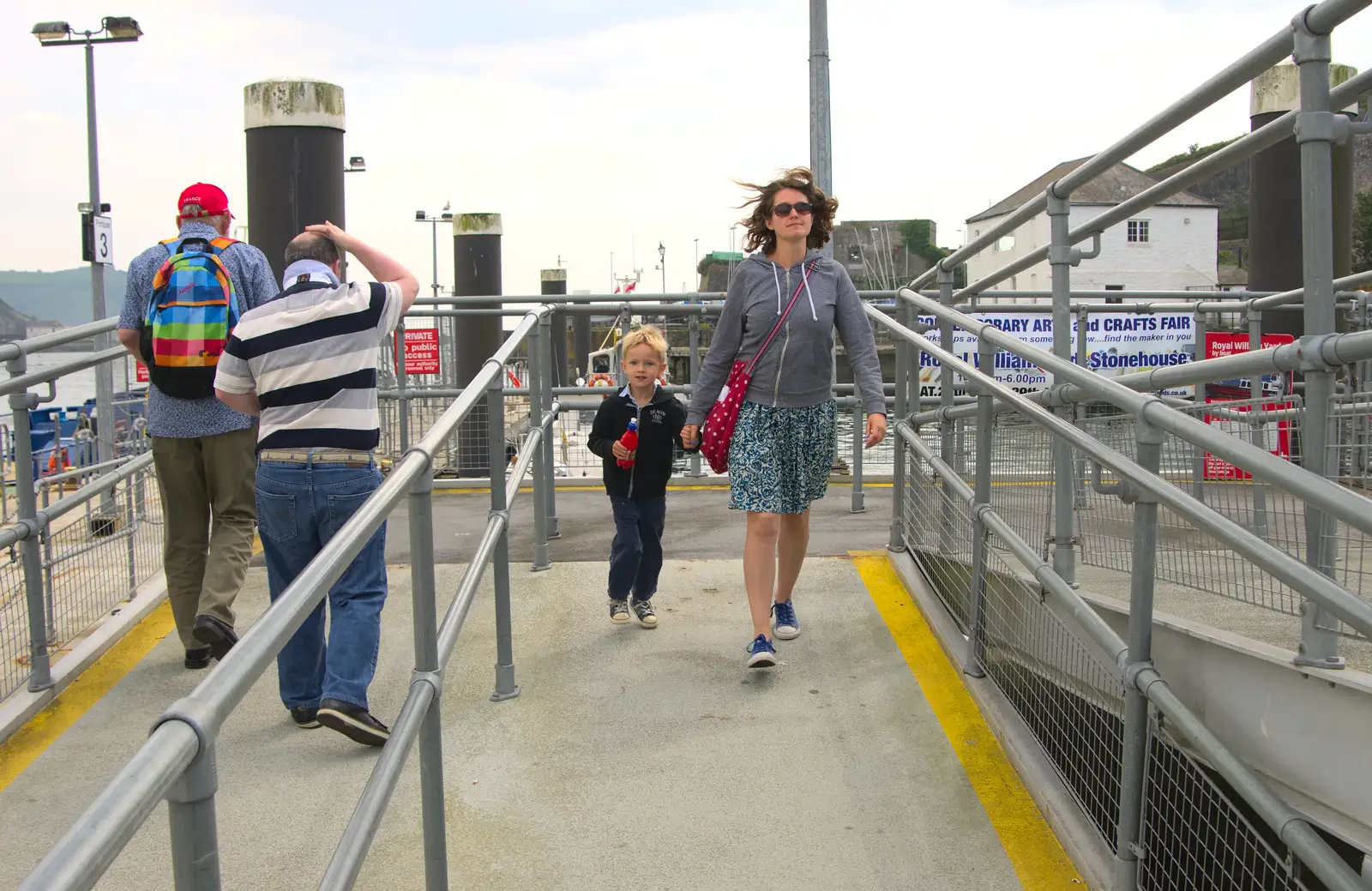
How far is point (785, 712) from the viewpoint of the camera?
395 cm

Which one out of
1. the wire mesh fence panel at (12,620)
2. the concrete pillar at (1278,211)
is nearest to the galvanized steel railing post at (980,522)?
the wire mesh fence panel at (12,620)

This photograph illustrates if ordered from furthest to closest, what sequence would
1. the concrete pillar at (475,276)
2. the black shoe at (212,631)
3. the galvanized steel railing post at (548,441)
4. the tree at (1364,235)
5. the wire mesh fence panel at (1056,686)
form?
the tree at (1364,235) < the concrete pillar at (475,276) < the galvanized steel railing post at (548,441) < the black shoe at (212,631) < the wire mesh fence panel at (1056,686)

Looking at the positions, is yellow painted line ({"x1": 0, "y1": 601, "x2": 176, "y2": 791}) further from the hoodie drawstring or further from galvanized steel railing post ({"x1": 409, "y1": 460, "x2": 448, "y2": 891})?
the hoodie drawstring

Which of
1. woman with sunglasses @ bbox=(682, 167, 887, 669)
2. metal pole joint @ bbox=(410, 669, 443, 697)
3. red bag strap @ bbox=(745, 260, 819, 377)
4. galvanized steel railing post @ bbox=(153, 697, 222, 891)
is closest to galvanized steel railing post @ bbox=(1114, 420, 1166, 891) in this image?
metal pole joint @ bbox=(410, 669, 443, 697)

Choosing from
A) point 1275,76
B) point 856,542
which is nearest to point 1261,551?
point 856,542

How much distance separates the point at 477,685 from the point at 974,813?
1.82 metres

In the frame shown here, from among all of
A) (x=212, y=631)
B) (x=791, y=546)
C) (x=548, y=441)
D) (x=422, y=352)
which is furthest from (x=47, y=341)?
(x=422, y=352)

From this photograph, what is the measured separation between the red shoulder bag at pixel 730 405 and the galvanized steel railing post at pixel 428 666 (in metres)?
1.76

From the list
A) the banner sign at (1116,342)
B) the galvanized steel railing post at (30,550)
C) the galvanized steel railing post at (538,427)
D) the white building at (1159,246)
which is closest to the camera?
the galvanized steel railing post at (30,550)

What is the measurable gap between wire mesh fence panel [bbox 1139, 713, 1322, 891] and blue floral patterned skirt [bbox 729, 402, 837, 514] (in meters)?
1.44

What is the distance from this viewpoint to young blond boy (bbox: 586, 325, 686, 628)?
477 centimetres

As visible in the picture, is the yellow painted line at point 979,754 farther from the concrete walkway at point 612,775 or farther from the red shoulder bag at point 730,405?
the red shoulder bag at point 730,405

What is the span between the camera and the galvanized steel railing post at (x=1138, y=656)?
2.53m

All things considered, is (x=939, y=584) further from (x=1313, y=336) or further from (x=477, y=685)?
(x=1313, y=336)
